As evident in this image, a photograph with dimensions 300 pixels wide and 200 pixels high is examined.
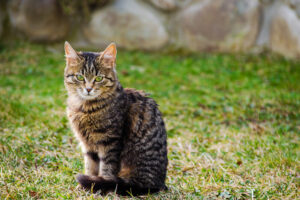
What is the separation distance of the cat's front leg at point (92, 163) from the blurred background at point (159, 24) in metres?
4.39

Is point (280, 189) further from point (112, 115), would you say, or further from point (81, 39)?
point (81, 39)

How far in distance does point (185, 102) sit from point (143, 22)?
2.55 meters

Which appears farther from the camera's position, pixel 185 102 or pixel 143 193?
pixel 185 102

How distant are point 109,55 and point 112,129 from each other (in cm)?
65

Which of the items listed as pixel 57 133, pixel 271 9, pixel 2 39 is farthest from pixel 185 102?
pixel 2 39

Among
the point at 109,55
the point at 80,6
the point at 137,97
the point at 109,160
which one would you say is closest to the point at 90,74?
the point at 109,55

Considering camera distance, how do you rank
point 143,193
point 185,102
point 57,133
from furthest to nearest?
point 185,102 < point 57,133 < point 143,193

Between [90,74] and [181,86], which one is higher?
[90,74]

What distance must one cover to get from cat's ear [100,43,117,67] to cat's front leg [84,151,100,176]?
2.57ft

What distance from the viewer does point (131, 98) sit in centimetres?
303

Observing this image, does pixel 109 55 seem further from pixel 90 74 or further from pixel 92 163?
pixel 92 163

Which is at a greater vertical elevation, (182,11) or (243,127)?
(182,11)

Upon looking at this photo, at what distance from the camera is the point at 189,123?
4438 mm

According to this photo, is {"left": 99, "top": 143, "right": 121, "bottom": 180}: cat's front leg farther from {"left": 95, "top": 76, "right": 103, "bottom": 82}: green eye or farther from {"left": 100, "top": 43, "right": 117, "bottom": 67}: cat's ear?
{"left": 100, "top": 43, "right": 117, "bottom": 67}: cat's ear
